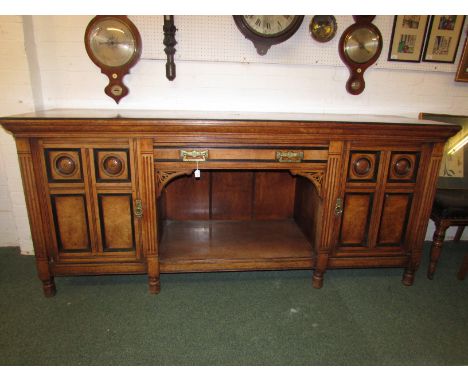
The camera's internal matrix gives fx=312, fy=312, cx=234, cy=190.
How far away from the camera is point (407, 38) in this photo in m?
2.59

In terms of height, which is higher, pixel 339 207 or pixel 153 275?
pixel 339 207

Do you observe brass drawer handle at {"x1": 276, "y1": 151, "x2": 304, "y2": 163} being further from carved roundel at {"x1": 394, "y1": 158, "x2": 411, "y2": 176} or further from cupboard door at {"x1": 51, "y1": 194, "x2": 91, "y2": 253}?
cupboard door at {"x1": 51, "y1": 194, "x2": 91, "y2": 253}

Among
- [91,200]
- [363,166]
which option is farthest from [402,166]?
[91,200]

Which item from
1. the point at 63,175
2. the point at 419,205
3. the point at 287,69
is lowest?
the point at 419,205

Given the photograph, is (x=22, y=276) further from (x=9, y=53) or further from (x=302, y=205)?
(x=302, y=205)

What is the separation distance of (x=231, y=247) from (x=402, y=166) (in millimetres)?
1355

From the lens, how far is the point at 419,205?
225cm

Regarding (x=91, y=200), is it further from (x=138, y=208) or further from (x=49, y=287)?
(x=49, y=287)

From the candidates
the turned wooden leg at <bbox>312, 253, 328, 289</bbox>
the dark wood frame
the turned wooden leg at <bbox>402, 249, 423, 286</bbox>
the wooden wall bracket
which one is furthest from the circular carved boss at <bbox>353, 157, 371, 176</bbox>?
the wooden wall bracket

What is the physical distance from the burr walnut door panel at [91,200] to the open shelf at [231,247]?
12.3 inches

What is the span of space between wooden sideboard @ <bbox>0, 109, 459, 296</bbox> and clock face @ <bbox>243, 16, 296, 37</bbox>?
0.73 metres

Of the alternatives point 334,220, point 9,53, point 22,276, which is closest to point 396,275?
point 334,220

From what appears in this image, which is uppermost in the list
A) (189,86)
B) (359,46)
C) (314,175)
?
(359,46)

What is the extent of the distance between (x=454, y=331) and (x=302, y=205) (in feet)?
4.38
